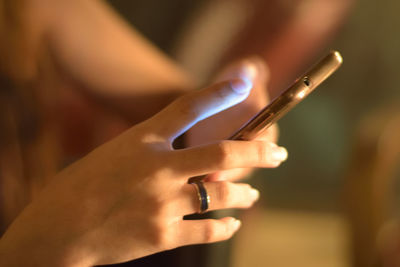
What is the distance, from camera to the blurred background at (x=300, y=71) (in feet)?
3.11

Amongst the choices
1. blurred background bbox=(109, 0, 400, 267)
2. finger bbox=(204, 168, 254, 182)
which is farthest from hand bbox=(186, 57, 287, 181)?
blurred background bbox=(109, 0, 400, 267)

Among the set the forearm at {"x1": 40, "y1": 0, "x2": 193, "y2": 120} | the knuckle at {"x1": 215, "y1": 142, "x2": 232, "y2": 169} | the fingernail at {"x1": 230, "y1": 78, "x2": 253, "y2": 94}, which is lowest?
the knuckle at {"x1": 215, "y1": 142, "x2": 232, "y2": 169}

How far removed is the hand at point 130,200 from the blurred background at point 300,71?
24.4 inches

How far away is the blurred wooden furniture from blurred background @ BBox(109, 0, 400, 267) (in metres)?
0.33

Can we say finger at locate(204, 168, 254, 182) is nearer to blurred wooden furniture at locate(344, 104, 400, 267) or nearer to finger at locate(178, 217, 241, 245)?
finger at locate(178, 217, 241, 245)

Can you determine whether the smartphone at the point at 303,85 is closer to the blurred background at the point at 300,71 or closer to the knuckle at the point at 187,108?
the knuckle at the point at 187,108

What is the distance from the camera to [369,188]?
55 cm

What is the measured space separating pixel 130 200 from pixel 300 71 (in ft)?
2.62

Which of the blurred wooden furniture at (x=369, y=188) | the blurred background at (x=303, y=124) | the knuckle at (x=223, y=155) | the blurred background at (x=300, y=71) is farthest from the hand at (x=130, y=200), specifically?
the blurred background at (x=300, y=71)

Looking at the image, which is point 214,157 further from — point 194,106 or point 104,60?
point 104,60

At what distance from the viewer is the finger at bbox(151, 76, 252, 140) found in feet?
0.95

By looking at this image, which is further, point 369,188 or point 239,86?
point 369,188

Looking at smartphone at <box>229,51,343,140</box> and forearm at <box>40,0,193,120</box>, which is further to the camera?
forearm at <box>40,0,193,120</box>

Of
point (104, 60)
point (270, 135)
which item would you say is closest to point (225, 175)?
point (270, 135)
